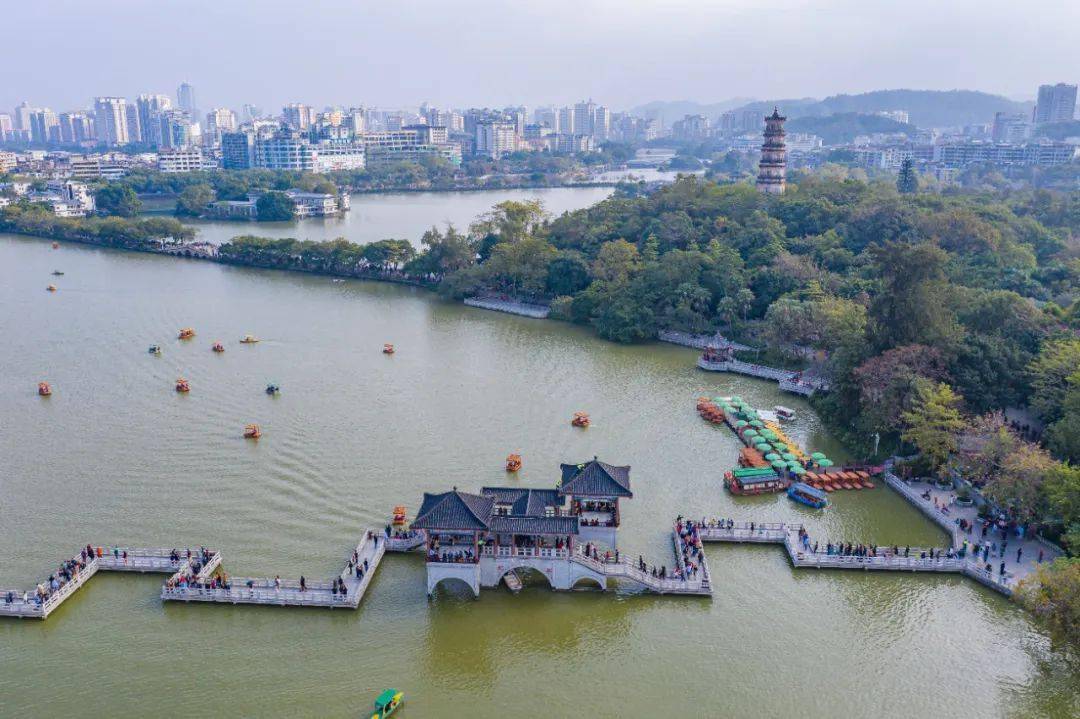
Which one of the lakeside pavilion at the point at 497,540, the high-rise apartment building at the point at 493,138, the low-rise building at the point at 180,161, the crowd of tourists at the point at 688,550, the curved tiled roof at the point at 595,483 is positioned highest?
the high-rise apartment building at the point at 493,138

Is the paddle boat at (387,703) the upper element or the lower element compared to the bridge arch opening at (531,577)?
lower

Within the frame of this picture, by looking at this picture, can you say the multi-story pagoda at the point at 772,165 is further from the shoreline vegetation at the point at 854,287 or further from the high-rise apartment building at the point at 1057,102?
the high-rise apartment building at the point at 1057,102

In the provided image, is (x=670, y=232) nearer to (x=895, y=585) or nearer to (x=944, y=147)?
(x=895, y=585)

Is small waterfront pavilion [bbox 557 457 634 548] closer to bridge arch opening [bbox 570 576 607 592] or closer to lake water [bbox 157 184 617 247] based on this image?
bridge arch opening [bbox 570 576 607 592]

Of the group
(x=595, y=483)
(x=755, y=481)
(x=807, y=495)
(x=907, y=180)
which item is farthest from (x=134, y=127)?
(x=807, y=495)

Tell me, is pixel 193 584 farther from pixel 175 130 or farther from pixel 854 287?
pixel 175 130

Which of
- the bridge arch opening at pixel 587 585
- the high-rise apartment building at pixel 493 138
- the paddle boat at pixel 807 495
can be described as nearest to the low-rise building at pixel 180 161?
the high-rise apartment building at pixel 493 138
